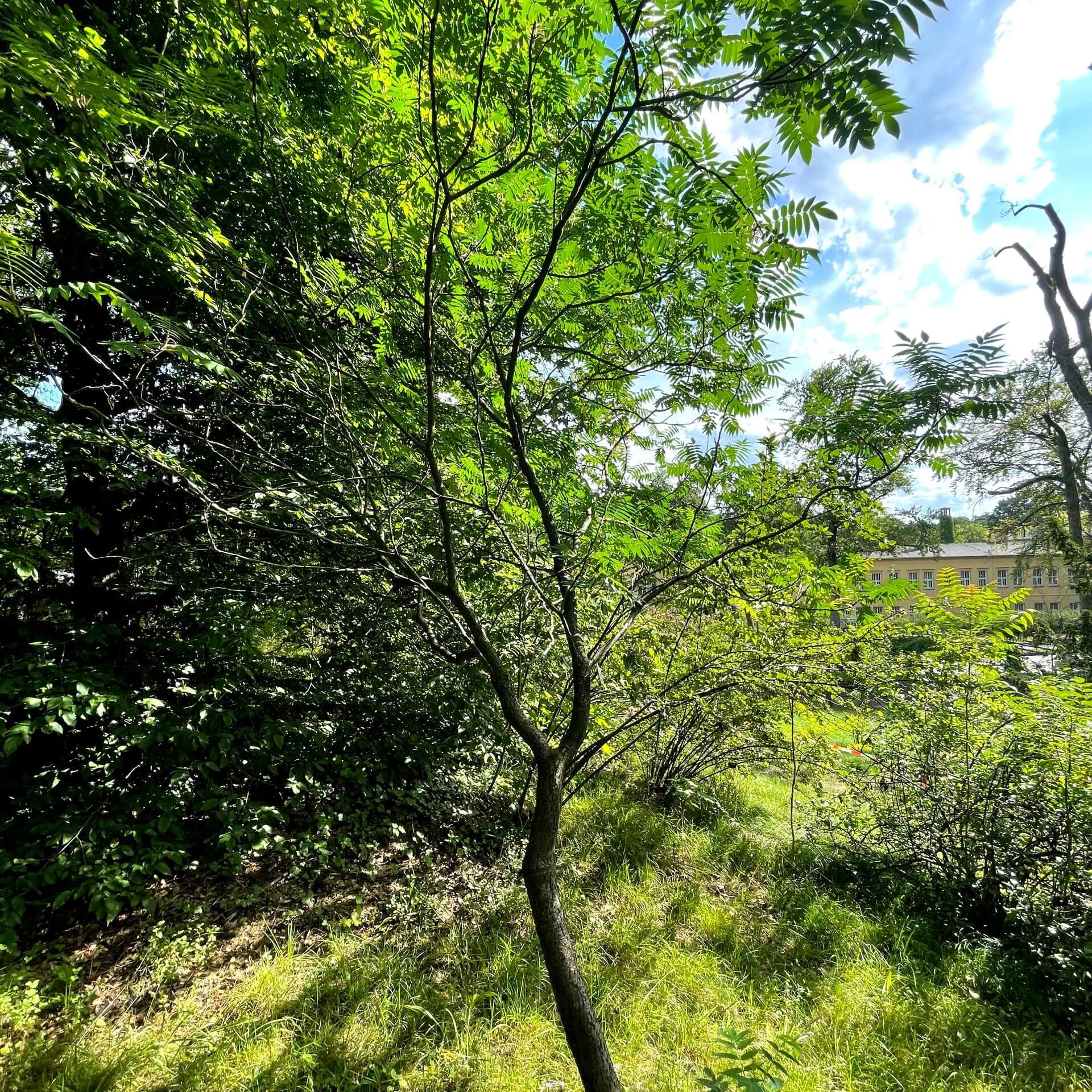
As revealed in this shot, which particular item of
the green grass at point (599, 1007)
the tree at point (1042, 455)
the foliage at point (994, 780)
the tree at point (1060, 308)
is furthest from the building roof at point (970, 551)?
the green grass at point (599, 1007)

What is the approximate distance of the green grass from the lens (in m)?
2.06

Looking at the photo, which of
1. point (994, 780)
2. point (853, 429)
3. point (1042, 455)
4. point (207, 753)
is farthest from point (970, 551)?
point (207, 753)

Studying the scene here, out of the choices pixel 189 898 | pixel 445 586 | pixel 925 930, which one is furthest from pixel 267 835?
pixel 925 930

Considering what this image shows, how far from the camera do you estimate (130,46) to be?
211cm

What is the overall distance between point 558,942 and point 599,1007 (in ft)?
4.31

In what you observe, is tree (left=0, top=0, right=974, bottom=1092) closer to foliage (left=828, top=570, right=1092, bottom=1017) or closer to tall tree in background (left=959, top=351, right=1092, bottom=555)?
foliage (left=828, top=570, right=1092, bottom=1017)

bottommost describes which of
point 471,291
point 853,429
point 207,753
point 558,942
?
point 558,942

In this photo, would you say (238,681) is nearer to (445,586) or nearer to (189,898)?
(189,898)

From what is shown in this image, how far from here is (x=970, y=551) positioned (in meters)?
35.9

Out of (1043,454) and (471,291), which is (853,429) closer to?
(471,291)

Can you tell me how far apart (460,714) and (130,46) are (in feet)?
14.0

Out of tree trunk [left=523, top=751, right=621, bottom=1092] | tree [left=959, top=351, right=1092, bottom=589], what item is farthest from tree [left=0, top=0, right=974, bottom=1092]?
tree [left=959, top=351, right=1092, bottom=589]

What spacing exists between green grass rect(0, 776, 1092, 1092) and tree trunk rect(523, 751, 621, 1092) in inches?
31.4

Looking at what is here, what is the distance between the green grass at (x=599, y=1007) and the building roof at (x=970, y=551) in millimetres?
12639
